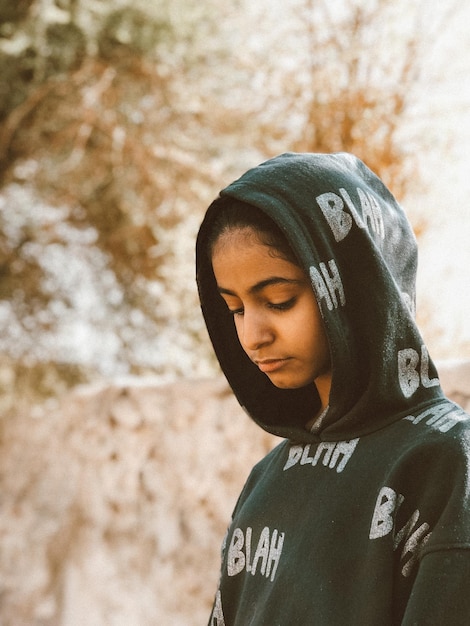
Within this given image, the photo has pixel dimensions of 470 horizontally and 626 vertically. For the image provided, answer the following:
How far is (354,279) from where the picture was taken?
128cm

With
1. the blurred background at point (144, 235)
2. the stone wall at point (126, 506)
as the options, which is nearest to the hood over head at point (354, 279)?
the blurred background at point (144, 235)

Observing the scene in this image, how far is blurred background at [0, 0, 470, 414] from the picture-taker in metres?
4.68

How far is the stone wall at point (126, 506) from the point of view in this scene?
483cm

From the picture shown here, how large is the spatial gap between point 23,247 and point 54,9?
240cm

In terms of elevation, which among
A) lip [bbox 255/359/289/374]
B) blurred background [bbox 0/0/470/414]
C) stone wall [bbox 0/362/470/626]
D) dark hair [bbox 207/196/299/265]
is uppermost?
blurred background [bbox 0/0/470/414]

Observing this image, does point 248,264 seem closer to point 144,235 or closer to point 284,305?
point 284,305

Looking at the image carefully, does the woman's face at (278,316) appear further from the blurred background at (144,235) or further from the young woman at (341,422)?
the blurred background at (144,235)

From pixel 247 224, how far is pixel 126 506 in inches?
160

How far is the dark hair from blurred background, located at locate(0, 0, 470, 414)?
3189mm

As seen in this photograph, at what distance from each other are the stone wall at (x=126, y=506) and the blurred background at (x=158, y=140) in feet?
4.18

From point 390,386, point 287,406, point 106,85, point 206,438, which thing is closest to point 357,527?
point 390,386

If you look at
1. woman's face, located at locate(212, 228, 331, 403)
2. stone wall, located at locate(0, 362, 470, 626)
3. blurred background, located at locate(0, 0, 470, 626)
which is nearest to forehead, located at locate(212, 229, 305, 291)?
woman's face, located at locate(212, 228, 331, 403)

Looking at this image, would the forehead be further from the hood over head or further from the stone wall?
the stone wall

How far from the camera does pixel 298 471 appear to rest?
54.2 inches
